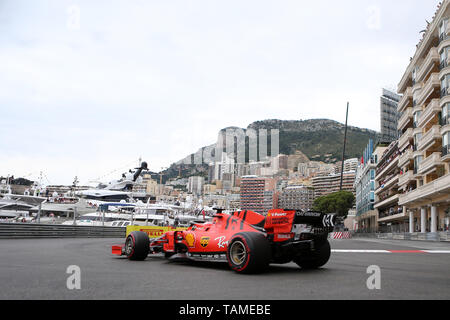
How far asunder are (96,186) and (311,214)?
68.8m

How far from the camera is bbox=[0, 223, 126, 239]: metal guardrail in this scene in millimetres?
20219

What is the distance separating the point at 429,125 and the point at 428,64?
6488 mm

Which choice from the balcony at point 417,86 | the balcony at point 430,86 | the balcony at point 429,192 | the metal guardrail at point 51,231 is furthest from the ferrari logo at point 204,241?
the balcony at point 417,86

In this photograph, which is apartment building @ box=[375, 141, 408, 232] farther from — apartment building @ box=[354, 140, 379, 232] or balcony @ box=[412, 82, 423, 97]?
balcony @ box=[412, 82, 423, 97]

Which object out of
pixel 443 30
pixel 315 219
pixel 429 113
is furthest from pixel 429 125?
pixel 315 219

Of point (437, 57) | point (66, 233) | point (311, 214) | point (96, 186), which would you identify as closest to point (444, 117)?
point (437, 57)

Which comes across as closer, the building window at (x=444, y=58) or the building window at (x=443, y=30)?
the building window at (x=444, y=58)

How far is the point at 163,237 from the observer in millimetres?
9820

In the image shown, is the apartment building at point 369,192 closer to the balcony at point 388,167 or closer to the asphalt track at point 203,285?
the balcony at point 388,167

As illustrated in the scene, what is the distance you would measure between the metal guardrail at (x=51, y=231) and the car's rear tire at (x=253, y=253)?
53.6ft

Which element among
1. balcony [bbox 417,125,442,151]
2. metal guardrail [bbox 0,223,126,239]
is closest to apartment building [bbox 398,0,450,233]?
balcony [bbox 417,125,442,151]

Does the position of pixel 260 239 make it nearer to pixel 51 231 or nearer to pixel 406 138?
pixel 51 231

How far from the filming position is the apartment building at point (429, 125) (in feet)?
127
